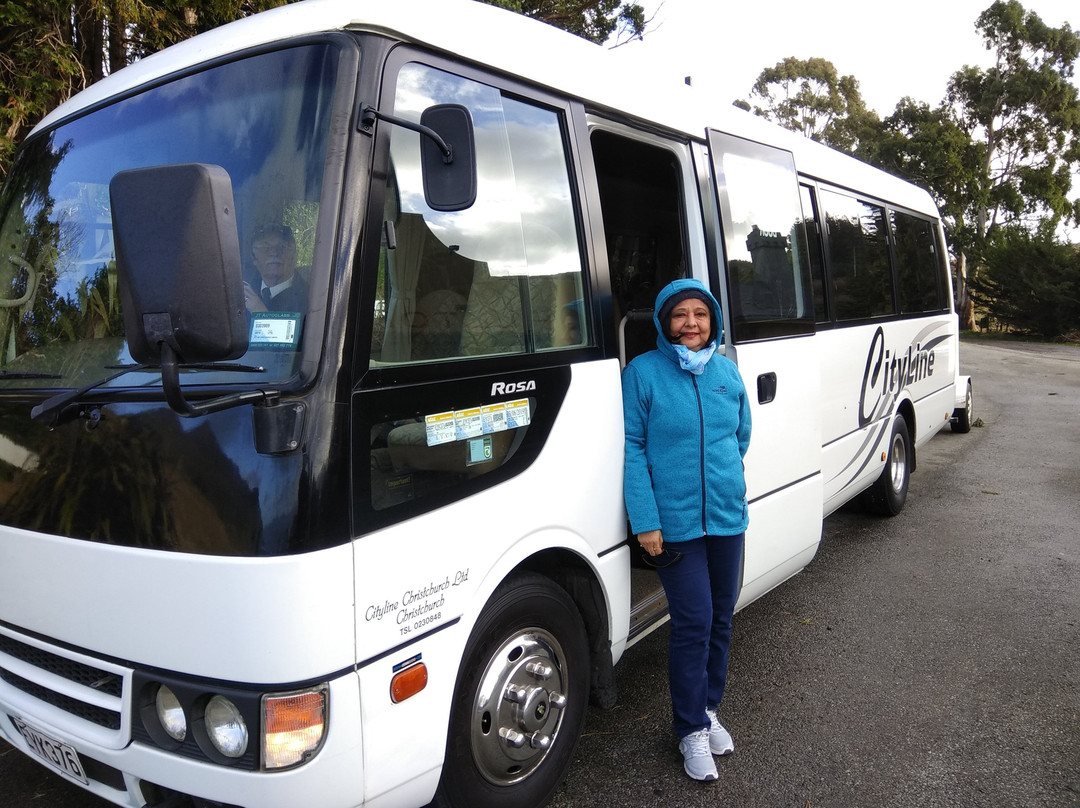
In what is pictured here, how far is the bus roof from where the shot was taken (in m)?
2.24

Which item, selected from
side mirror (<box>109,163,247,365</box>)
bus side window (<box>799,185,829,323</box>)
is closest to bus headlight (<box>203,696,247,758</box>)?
side mirror (<box>109,163,247,365</box>)

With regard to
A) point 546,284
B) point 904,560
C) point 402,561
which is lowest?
point 904,560

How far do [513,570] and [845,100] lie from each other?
138 ft

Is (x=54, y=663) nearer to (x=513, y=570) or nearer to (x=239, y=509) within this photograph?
(x=239, y=509)

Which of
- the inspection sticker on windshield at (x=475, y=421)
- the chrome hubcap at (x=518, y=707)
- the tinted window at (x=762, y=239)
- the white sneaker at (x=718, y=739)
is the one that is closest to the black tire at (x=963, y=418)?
the tinted window at (x=762, y=239)

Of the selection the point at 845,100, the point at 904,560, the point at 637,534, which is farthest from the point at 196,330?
the point at 845,100

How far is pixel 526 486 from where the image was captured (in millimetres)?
2617

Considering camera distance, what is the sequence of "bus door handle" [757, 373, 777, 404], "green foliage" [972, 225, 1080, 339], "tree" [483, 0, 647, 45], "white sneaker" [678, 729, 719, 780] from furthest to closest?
"green foliage" [972, 225, 1080, 339], "tree" [483, 0, 647, 45], "bus door handle" [757, 373, 777, 404], "white sneaker" [678, 729, 719, 780]

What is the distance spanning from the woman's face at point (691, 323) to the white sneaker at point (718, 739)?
61.2 inches

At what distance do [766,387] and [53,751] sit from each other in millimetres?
3226

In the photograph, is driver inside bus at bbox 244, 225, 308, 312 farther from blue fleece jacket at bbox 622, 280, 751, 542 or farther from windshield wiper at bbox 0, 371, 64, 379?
blue fleece jacket at bbox 622, 280, 751, 542

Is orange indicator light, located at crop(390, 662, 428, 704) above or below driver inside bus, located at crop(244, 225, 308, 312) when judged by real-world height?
below

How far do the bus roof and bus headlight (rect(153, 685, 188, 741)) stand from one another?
6.04 ft

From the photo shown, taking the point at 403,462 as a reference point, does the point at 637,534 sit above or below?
below
